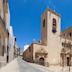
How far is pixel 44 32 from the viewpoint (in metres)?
24.5

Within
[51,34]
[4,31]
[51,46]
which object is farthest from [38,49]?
[4,31]

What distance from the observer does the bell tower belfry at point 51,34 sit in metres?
23.7

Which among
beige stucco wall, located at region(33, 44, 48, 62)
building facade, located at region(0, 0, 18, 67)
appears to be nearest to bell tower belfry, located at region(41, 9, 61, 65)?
beige stucco wall, located at region(33, 44, 48, 62)

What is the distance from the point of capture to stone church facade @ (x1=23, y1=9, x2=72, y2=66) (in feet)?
74.9

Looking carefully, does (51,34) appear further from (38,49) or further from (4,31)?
(4,31)

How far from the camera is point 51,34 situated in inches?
947

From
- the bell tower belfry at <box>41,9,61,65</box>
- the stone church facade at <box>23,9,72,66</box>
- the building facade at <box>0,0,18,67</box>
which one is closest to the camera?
the building facade at <box>0,0,18,67</box>

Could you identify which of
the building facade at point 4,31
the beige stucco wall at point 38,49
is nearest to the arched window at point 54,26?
the beige stucco wall at point 38,49

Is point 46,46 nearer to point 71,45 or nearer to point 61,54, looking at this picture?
point 61,54

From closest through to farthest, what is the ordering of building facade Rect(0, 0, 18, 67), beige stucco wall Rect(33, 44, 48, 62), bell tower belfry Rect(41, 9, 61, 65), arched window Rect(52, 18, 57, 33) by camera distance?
building facade Rect(0, 0, 18, 67), beige stucco wall Rect(33, 44, 48, 62), bell tower belfry Rect(41, 9, 61, 65), arched window Rect(52, 18, 57, 33)

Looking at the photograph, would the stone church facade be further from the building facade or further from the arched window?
the building facade

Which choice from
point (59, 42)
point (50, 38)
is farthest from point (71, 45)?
point (50, 38)

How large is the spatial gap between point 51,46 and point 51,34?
1697mm

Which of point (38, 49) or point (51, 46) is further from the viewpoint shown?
point (51, 46)
